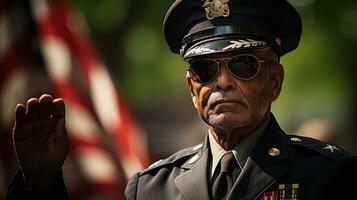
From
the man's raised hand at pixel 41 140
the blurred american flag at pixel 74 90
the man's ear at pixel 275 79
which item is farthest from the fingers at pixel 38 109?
the blurred american flag at pixel 74 90

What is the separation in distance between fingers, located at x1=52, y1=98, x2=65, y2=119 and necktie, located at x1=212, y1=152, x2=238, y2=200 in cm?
50

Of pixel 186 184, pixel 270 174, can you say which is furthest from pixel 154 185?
pixel 270 174

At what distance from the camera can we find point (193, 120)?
4.65 metres

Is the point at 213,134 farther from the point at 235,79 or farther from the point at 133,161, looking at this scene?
the point at 133,161

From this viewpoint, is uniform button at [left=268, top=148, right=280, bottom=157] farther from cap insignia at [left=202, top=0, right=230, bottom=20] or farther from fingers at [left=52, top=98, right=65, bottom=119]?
fingers at [left=52, top=98, right=65, bottom=119]

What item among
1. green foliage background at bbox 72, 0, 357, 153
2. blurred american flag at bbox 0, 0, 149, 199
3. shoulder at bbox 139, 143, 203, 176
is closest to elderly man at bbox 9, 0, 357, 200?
shoulder at bbox 139, 143, 203, 176

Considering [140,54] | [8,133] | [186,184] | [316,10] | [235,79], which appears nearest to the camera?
[235,79]

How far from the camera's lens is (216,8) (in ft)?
8.14

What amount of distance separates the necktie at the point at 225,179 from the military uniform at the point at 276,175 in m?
0.03

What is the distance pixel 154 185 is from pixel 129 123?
7.50 ft

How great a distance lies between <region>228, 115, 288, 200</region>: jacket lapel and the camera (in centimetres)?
240

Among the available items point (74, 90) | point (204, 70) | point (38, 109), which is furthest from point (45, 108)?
point (74, 90)

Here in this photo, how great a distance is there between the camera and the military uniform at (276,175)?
2.35 meters

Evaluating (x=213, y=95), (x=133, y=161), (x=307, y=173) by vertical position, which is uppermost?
(x=213, y=95)
